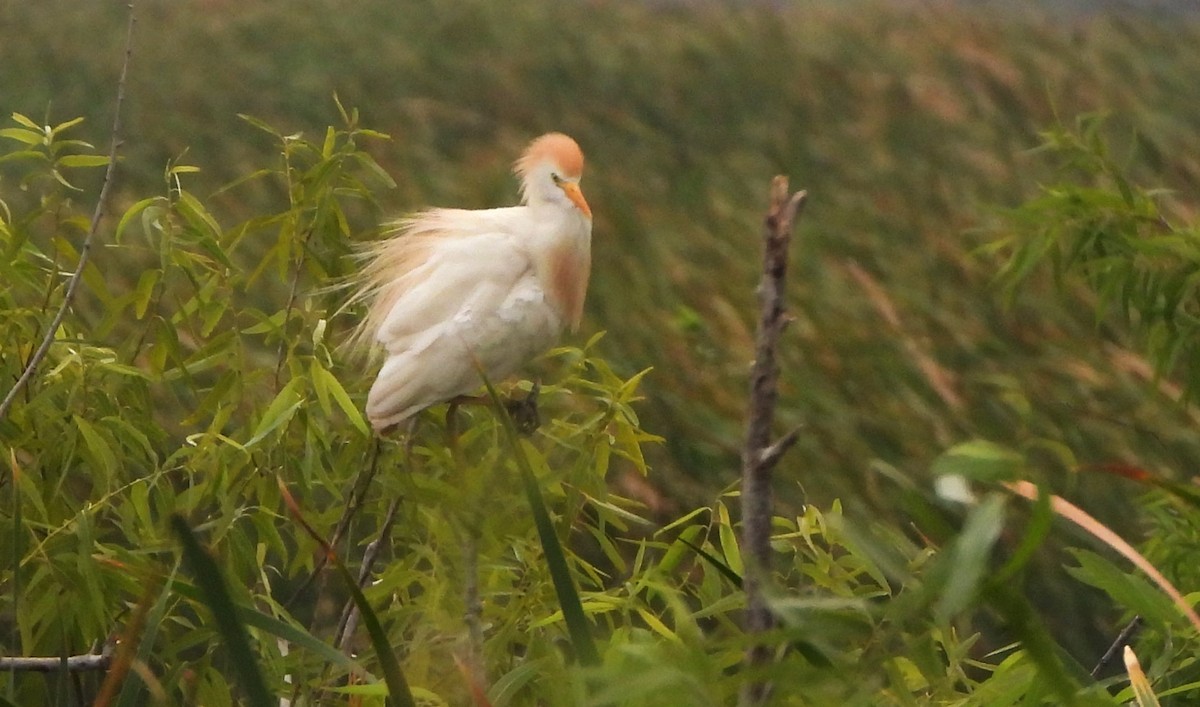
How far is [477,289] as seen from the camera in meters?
0.73

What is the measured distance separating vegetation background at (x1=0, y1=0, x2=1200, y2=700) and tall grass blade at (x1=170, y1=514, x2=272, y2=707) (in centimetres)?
42

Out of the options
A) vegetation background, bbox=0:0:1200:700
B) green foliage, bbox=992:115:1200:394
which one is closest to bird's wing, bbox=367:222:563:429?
vegetation background, bbox=0:0:1200:700

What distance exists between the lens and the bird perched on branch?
2.27 feet

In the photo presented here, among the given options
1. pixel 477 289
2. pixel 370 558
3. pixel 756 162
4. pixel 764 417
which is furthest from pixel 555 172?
pixel 756 162

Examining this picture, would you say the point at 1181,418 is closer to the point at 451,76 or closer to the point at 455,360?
the point at 455,360

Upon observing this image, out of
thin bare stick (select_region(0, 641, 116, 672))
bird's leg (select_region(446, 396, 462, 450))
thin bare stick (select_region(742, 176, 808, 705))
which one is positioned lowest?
thin bare stick (select_region(0, 641, 116, 672))

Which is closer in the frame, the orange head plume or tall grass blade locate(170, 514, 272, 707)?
tall grass blade locate(170, 514, 272, 707)

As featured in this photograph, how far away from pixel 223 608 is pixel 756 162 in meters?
1.90

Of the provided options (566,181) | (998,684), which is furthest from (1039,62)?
(998,684)

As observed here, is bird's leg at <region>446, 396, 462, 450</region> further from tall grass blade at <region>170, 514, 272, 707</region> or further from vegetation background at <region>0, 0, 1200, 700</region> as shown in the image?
tall grass blade at <region>170, 514, 272, 707</region>

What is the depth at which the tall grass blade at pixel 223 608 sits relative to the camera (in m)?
0.40

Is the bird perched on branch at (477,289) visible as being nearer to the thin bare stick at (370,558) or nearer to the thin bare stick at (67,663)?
the thin bare stick at (370,558)

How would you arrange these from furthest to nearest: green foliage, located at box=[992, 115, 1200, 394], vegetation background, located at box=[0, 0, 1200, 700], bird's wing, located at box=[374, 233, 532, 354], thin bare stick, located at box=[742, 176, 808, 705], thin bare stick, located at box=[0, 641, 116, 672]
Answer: vegetation background, located at box=[0, 0, 1200, 700] → green foliage, located at box=[992, 115, 1200, 394] → bird's wing, located at box=[374, 233, 532, 354] → thin bare stick, located at box=[0, 641, 116, 672] → thin bare stick, located at box=[742, 176, 808, 705]

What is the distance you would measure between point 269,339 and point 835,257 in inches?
50.1
